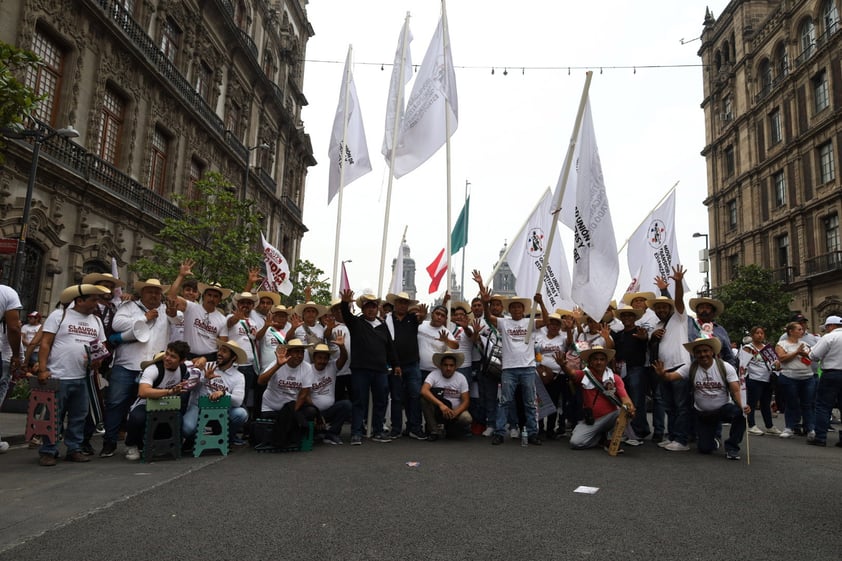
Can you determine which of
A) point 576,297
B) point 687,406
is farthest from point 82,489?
point 687,406

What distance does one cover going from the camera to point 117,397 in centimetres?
643

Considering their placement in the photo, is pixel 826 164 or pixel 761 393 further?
pixel 826 164

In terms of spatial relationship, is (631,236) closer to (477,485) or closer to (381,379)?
(381,379)

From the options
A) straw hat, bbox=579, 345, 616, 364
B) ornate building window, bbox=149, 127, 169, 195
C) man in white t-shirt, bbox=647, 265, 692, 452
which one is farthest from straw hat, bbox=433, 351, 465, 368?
ornate building window, bbox=149, 127, 169, 195

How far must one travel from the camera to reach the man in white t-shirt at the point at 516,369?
760 centimetres

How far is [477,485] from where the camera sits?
5.05 meters

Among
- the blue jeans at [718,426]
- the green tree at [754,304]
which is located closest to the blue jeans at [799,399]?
the blue jeans at [718,426]

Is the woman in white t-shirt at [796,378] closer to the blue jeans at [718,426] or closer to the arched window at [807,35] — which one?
the blue jeans at [718,426]

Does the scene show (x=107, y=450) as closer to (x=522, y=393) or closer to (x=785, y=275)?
(x=522, y=393)

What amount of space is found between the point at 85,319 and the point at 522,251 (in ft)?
25.0

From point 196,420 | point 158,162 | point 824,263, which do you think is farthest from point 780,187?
point 196,420

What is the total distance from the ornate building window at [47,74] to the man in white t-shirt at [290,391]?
12.1 metres

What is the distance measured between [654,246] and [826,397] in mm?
4695

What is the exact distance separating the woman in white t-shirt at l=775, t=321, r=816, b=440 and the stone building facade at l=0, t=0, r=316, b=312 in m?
16.1
